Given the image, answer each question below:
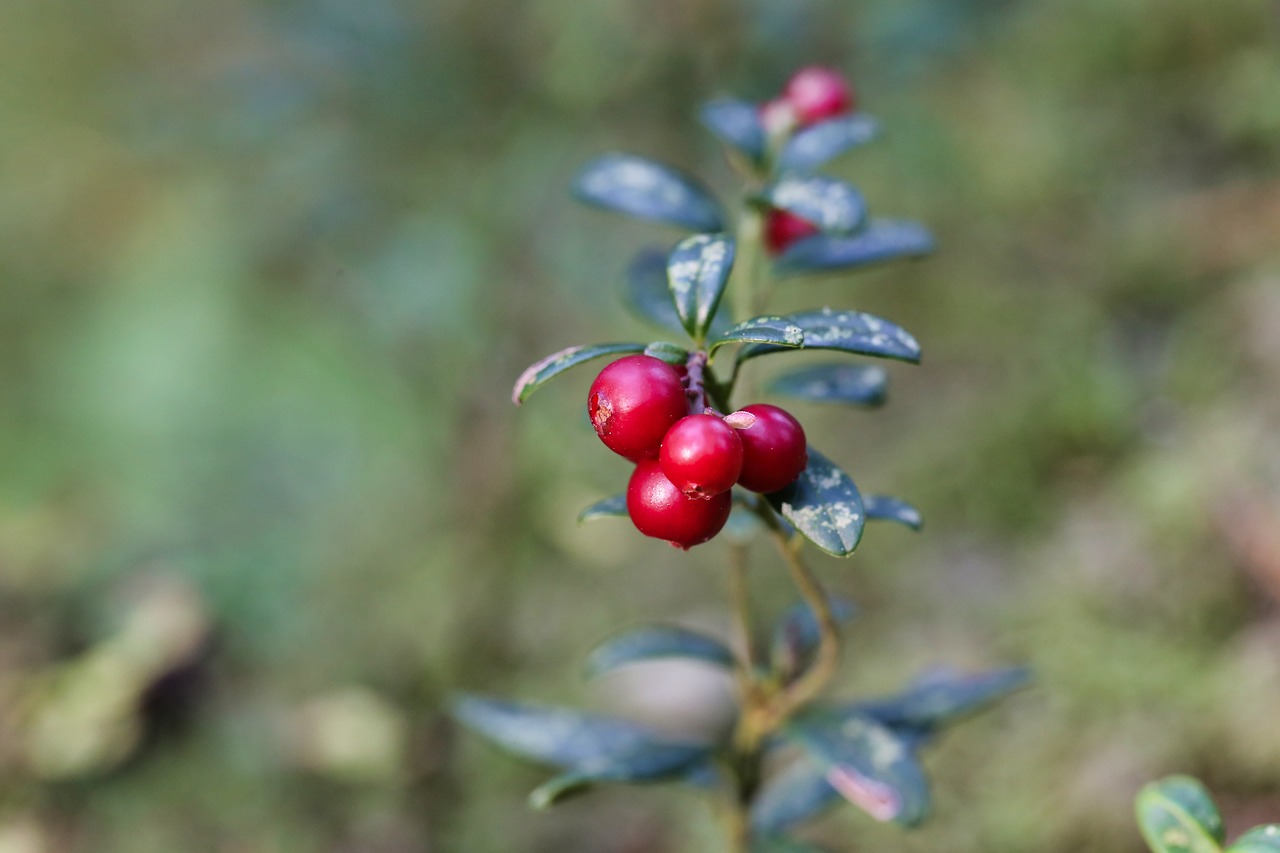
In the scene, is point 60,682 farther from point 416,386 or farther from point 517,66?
point 517,66

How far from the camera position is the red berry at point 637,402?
563 mm

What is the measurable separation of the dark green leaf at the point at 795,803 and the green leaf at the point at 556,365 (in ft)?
1.97

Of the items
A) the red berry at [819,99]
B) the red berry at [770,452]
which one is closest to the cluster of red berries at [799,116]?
the red berry at [819,99]

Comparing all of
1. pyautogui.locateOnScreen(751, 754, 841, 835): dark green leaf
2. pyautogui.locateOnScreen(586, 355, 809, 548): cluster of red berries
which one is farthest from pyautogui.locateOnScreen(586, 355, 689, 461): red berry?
pyautogui.locateOnScreen(751, 754, 841, 835): dark green leaf

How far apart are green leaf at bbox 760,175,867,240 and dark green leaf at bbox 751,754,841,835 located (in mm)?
587

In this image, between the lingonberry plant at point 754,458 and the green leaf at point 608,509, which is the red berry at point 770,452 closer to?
→ the lingonberry plant at point 754,458

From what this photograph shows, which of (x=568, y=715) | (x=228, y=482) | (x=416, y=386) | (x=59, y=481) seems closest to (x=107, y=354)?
(x=59, y=481)

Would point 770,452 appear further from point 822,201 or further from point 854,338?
point 822,201

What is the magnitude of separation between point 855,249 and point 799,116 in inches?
5.8

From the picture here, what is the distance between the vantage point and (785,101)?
3.13 feet

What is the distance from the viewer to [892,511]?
29.3 inches

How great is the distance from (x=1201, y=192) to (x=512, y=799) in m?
2.03

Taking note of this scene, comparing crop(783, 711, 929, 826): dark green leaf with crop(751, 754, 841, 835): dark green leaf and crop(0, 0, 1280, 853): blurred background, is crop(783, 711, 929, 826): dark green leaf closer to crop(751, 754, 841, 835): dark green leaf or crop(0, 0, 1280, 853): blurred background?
crop(751, 754, 841, 835): dark green leaf

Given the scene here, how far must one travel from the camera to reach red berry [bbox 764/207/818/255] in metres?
0.92
